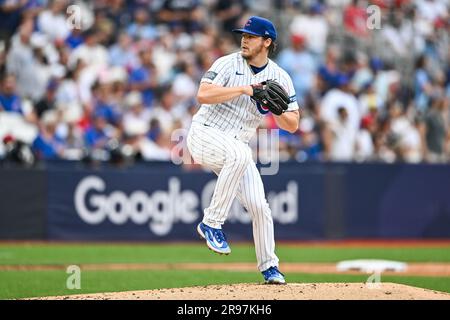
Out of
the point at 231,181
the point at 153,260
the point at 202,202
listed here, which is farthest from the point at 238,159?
the point at 202,202

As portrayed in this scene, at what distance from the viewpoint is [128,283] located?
1109cm

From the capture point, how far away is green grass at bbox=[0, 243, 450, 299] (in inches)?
426

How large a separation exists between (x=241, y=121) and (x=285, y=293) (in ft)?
5.96

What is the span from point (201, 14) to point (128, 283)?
10191 mm

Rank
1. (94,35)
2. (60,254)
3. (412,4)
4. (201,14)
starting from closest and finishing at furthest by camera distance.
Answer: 1. (60,254)
2. (94,35)
3. (201,14)
4. (412,4)

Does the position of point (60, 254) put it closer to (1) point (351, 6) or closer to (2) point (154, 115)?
(2) point (154, 115)

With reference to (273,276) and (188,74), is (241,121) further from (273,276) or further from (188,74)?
(188,74)

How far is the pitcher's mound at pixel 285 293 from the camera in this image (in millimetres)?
8164

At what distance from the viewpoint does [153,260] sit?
14.3 meters

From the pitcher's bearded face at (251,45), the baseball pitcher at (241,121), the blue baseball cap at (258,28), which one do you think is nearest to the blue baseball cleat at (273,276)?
the baseball pitcher at (241,121)

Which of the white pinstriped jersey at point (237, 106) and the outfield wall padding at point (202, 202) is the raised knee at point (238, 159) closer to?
the white pinstriped jersey at point (237, 106)

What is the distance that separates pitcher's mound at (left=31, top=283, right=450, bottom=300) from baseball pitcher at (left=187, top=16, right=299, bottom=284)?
1.41 feet

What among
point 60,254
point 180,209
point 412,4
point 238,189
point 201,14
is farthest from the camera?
point 412,4
